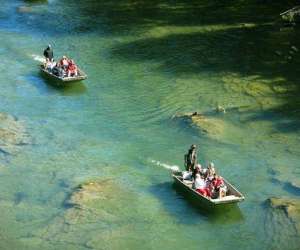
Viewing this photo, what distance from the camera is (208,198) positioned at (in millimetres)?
23438

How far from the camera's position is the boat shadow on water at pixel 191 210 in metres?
23.5

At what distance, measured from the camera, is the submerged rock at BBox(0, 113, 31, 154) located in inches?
1141

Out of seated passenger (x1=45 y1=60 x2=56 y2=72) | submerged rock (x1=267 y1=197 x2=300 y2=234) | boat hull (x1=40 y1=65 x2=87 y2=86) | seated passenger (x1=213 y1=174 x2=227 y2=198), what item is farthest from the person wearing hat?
submerged rock (x1=267 y1=197 x2=300 y2=234)

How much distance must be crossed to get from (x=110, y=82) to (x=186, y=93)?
4.81 metres

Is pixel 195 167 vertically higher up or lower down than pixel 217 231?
higher up

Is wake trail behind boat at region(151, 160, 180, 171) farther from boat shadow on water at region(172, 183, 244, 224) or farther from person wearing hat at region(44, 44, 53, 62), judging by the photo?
person wearing hat at region(44, 44, 53, 62)

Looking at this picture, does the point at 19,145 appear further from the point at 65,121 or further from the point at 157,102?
the point at 157,102

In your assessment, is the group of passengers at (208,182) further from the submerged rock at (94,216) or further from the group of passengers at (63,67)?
the group of passengers at (63,67)

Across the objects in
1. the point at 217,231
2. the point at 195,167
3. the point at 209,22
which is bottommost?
the point at 217,231

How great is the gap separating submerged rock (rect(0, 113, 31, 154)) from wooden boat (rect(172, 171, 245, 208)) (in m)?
8.03

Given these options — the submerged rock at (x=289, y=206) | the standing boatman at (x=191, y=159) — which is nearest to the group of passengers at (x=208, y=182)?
the standing boatman at (x=191, y=159)

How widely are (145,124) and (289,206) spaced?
988 cm

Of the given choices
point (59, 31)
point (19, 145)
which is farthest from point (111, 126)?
point (59, 31)

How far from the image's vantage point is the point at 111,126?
3128 centimetres
